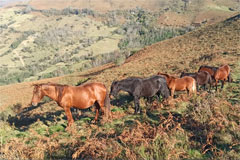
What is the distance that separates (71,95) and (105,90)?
139 cm

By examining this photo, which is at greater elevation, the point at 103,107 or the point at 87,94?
the point at 87,94

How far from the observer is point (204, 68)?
10406 millimetres

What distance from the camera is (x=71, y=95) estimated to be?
20.9 feet

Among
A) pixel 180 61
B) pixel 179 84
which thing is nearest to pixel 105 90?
pixel 179 84

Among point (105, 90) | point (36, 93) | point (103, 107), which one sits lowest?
point (103, 107)

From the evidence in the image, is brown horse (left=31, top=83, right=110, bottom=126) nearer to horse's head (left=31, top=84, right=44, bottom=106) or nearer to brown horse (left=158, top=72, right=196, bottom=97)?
horse's head (left=31, top=84, right=44, bottom=106)

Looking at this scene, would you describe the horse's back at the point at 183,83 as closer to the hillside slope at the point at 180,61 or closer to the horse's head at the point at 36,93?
the horse's head at the point at 36,93

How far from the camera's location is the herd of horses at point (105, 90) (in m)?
6.22

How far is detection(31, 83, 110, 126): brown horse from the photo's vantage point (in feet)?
20.1

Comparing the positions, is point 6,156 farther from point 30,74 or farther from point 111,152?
point 30,74

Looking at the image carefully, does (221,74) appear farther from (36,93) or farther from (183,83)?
(36,93)

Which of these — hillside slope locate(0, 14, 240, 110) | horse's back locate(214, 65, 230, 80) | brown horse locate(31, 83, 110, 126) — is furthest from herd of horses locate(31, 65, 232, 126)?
hillside slope locate(0, 14, 240, 110)

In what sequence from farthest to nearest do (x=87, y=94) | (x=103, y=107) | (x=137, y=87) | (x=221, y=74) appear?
(x=221, y=74), (x=137, y=87), (x=103, y=107), (x=87, y=94)

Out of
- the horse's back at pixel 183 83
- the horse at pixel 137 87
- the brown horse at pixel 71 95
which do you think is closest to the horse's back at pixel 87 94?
the brown horse at pixel 71 95
